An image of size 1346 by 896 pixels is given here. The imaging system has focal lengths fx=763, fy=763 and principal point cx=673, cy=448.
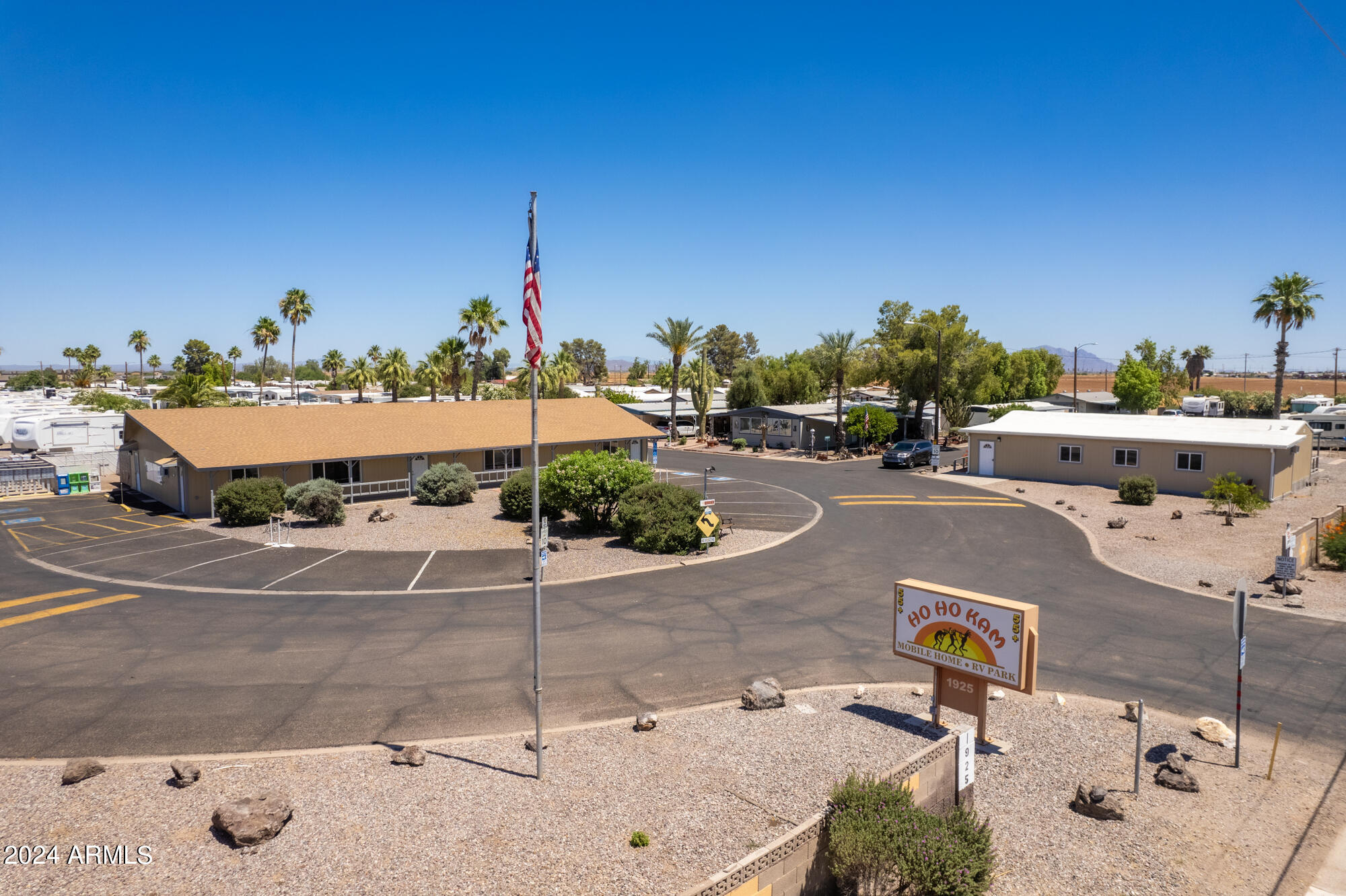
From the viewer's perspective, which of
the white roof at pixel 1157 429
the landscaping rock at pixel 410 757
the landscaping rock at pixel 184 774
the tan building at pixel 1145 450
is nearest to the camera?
the landscaping rock at pixel 184 774

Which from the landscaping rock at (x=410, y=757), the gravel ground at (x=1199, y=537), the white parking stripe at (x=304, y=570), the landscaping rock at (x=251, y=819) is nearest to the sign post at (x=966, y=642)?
the landscaping rock at (x=410, y=757)

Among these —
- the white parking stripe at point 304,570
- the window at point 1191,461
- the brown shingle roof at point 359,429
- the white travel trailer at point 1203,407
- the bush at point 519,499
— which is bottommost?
the white parking stripe at point 304,570

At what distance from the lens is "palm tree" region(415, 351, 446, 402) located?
235 feet

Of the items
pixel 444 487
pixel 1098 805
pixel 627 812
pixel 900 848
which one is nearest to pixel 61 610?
pixel 444 487

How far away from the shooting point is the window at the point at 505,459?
40.5 metres

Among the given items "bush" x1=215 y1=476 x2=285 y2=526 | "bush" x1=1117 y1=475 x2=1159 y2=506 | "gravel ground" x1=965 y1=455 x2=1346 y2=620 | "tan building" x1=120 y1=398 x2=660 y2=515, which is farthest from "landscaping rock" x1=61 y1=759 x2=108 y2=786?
"bush" x1=1117 y1=475 x2=1159 y2=506

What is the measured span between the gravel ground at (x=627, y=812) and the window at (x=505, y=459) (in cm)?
2914

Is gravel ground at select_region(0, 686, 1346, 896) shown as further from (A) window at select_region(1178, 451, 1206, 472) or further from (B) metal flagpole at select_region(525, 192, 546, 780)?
(A) window at select_region(1178, 451, 1206, 472)

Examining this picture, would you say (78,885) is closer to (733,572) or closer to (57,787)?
(57,787)

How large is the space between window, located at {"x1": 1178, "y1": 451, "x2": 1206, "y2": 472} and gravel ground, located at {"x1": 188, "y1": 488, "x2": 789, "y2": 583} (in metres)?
23.5

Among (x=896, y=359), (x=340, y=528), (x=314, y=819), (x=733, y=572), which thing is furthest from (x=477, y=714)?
(x=896, y=359)

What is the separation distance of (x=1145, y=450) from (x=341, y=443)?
4058 cm

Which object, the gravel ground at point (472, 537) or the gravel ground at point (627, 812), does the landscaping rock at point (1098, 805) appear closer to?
the gravel ground at point (627, 812)

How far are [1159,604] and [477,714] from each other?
1756 cm
